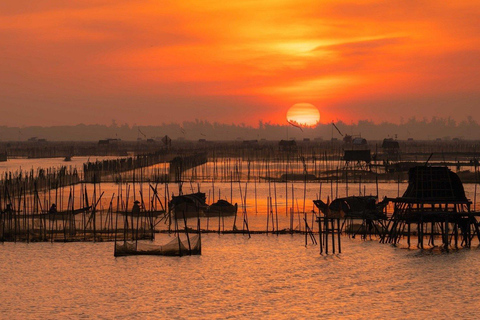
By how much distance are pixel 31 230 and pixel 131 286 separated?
9117 mm

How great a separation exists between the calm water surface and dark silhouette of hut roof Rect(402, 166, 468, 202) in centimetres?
229

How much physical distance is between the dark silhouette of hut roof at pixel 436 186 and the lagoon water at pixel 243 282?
2.23 metres

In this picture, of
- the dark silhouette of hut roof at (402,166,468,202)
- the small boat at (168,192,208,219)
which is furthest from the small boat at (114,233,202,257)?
the dark silhouette of hut roof at (402,166,468,202)

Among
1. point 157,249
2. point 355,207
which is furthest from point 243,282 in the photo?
point 355,207

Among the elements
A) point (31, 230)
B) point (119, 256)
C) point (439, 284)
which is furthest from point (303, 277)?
point (31, 230)

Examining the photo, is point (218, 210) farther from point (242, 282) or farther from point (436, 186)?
point (242, 282)

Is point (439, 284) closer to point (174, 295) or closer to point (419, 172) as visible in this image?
point (419, 172)

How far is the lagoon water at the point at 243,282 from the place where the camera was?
19.7 meters

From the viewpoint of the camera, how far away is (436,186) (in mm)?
28125

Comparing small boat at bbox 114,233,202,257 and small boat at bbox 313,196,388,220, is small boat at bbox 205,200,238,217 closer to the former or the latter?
small boat at bbox 313,196,388,220

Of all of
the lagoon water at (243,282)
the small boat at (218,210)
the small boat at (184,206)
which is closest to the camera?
the lagoon water at (243,282)

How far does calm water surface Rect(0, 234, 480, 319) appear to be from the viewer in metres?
19.7

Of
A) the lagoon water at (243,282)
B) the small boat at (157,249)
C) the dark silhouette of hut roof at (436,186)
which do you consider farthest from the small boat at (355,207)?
the small boat at (157,249)

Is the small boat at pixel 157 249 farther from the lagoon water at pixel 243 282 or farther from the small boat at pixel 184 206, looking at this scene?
the small boat at pixel 184 206
